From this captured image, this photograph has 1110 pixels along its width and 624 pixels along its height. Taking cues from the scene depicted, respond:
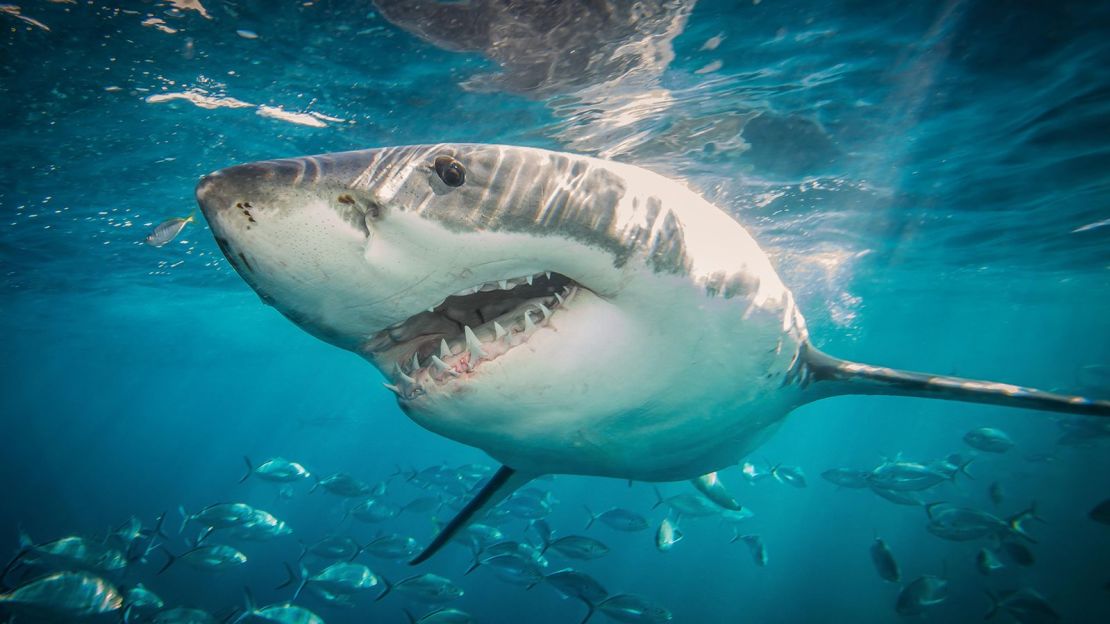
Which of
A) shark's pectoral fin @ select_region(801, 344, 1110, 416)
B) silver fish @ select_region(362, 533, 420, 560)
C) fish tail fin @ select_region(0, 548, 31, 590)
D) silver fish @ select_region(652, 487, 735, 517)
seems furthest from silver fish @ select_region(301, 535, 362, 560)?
shark's pectoral fin @ select_region(801, 344, 1110, 416)

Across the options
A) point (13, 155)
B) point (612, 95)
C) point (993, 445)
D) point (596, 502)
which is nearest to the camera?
point (612, 95)

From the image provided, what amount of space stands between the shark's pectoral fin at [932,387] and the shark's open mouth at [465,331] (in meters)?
2.07

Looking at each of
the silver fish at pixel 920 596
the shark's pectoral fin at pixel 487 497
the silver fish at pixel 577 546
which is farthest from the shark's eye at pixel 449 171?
the silver fish at pixel 920 596

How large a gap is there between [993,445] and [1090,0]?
8507 millimetres

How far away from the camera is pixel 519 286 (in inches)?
88.0

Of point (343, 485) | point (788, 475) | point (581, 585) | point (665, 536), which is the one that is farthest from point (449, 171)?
point (788, 475)

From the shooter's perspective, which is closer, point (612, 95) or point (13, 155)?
point (612, 95)

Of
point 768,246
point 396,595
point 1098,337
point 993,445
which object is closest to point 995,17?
point 993,445

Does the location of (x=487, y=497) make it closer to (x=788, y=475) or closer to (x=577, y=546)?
(x=577, y=546)

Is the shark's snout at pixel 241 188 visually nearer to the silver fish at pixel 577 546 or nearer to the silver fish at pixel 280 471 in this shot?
the silver fish at pixel 577 546

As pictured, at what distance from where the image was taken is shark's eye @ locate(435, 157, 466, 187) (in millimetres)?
1698

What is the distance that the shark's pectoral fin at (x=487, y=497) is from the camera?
4266mm

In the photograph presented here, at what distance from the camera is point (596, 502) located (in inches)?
1480

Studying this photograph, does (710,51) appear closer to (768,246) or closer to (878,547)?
(878,547)
